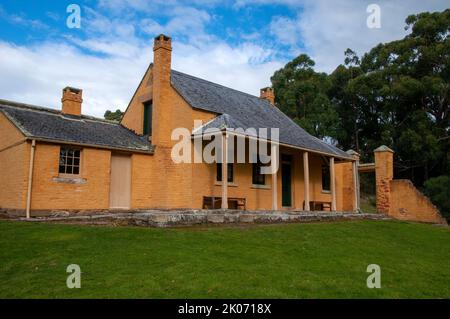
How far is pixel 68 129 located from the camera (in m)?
16.0

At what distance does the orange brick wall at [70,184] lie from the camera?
46.9 ft

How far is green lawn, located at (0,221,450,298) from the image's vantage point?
238 inches

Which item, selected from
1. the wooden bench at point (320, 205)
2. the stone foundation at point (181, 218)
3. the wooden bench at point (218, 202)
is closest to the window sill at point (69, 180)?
the stone foundation at point (181, 218)

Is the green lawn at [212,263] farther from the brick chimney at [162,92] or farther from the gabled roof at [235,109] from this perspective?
the brick chimney at [162,92]

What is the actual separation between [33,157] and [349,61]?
34632 mm

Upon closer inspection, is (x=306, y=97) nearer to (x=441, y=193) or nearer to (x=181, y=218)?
(x=441, y=193)

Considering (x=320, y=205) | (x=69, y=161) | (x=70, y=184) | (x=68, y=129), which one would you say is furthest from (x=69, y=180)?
(x=320, y=205)

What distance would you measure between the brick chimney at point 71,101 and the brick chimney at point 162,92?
3715 millimetres

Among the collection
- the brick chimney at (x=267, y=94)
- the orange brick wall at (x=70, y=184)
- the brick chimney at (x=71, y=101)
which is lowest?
the orange brick wall at (x=70, y=184)

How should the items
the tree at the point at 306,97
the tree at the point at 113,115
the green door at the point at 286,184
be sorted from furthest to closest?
the tree at the point at 113,115, the tree at the point at 306,97, the green door at the point at 286,184

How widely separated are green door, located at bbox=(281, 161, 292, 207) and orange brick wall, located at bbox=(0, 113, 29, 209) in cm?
1225

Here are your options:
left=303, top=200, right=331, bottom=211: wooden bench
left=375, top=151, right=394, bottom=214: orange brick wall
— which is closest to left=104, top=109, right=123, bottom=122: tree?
left=303, top=200, right=331, bottom=211: wooden bench
